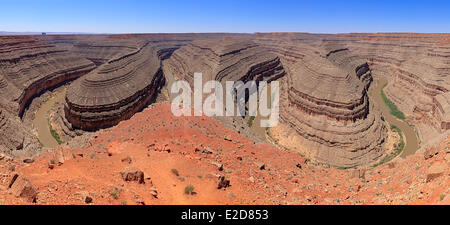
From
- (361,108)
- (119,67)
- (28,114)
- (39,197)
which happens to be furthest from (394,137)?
(28,114)

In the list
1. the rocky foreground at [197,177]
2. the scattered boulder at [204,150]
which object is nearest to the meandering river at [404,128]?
the rocky foreground at [197,177]

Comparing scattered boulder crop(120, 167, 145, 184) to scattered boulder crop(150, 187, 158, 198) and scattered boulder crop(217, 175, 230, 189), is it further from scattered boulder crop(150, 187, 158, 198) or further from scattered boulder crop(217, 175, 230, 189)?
scattered boulder crop(217, 175, 230, 189)

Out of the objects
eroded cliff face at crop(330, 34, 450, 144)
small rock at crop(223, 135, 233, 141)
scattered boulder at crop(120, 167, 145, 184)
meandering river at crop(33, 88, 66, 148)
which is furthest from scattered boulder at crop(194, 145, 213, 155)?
meandering river at crop(33, 88, 66, 148)

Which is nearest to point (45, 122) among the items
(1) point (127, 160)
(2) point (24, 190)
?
(1) point (127, 160)

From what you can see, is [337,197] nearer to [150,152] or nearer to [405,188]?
[405,188]

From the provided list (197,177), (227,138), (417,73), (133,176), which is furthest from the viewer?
(417,73)

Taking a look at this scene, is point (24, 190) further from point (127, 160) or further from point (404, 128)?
point (404, 128)
